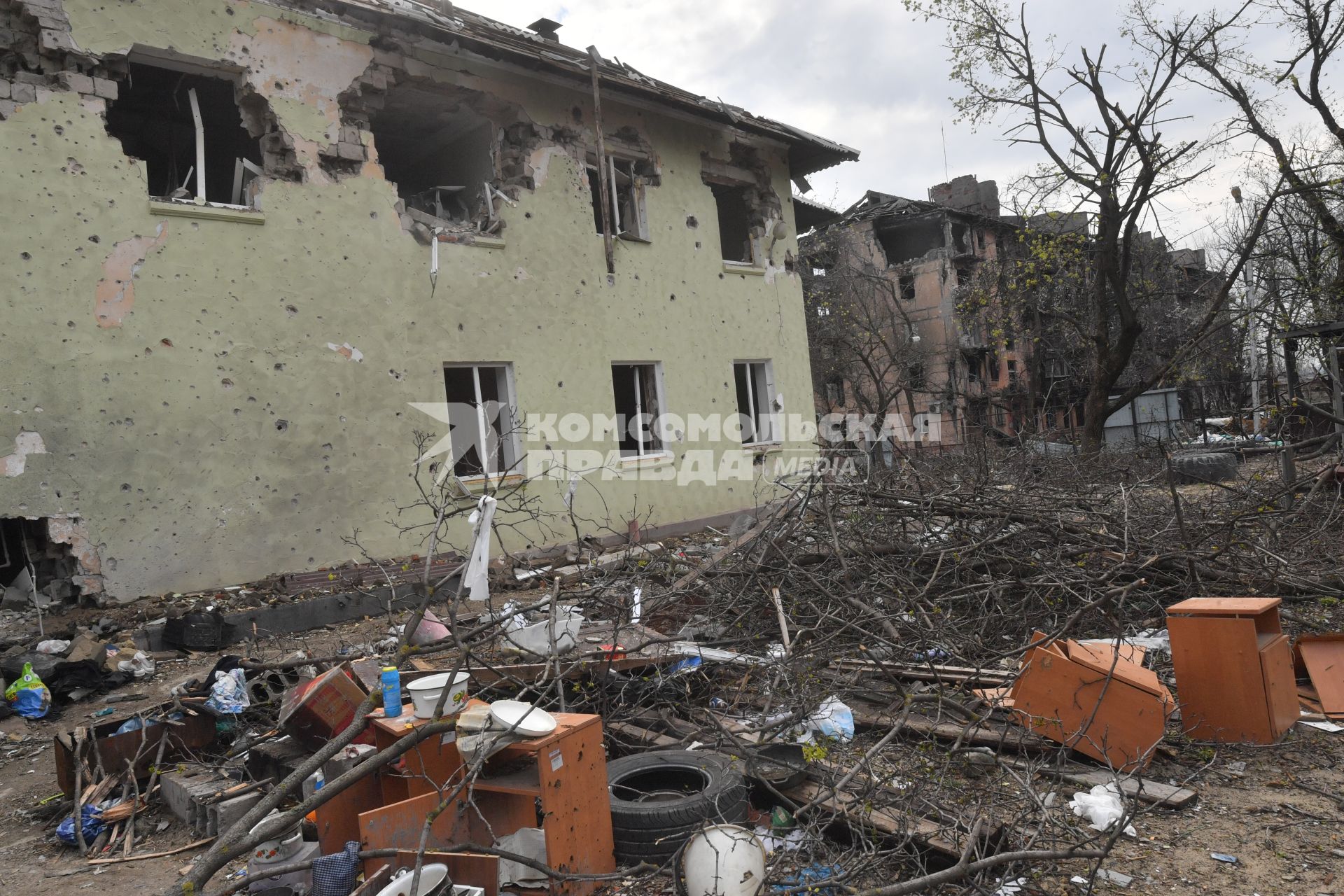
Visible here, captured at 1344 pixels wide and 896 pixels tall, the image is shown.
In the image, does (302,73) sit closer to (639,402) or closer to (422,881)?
(639,402)

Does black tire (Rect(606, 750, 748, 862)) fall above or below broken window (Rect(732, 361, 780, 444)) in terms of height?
below

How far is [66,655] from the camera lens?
6.12 m

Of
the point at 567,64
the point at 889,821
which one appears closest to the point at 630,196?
the point at 567,64

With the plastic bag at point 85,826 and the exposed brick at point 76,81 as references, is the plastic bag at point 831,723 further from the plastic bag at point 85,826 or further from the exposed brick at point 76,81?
the exposed brick at point 76,81

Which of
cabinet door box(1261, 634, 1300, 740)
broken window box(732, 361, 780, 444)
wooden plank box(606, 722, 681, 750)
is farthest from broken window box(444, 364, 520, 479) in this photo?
cabinet door box(1261, 634, 1300, 740)

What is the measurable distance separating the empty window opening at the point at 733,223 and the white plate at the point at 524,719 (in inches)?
448

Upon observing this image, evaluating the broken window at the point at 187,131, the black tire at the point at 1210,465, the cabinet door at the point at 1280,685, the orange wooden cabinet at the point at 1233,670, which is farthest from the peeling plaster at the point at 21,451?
the black tire at the point at 1210,465

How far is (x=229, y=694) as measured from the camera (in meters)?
4.53

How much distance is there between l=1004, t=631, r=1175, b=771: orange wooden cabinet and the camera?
11.9 ft

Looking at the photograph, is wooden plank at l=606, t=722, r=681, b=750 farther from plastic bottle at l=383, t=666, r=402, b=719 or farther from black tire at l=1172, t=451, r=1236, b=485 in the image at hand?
black tire at l=1172, t=451, r=1236, b=485

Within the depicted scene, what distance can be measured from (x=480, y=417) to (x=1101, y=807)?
7.62 metres

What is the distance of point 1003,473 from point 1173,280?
26.6m

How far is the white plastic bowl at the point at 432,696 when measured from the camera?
322 centimetres

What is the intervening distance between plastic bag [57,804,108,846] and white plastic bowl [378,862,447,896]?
2.04 metres
